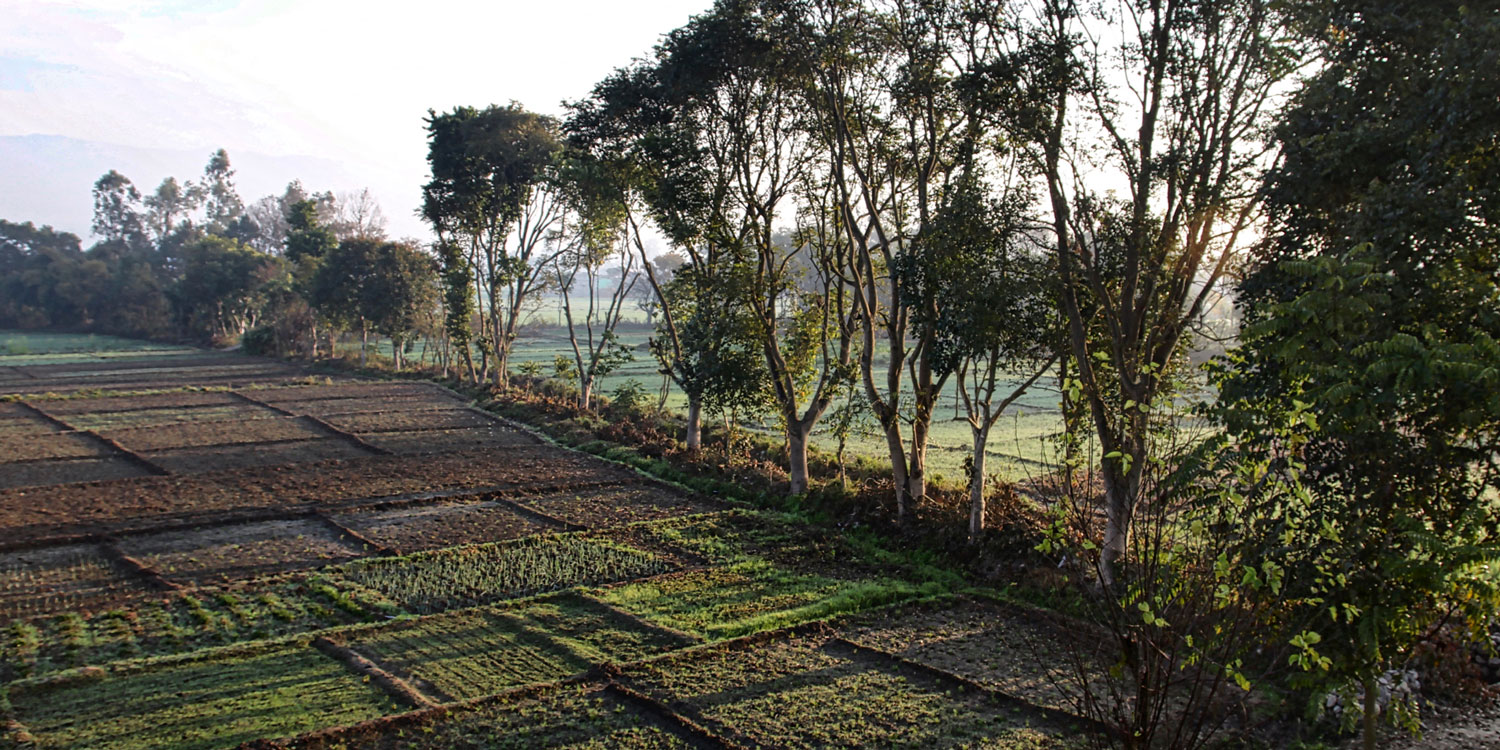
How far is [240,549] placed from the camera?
1419cm

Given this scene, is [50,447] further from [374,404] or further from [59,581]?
[59,581]

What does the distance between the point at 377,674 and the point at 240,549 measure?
20.6 feet

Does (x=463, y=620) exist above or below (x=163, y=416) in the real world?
below

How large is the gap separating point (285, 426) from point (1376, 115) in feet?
85.2

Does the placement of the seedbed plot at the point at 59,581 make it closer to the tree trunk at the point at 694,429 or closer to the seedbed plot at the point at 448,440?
the seedbed plot at the point at 448,440

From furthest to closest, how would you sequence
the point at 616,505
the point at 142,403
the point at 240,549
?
the point at 142,403
the point at 616,505
the point at 240,549

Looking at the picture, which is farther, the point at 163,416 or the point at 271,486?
the point at 163,416

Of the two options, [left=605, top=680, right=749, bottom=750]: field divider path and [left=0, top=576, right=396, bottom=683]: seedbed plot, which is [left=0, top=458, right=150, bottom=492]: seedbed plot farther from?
[left=605, top=680, right=749, bottom=750]: field divider path

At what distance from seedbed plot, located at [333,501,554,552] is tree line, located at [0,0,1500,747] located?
4459 millimetres

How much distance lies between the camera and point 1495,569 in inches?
184

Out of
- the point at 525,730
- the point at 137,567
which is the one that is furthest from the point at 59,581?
the point at 525,730

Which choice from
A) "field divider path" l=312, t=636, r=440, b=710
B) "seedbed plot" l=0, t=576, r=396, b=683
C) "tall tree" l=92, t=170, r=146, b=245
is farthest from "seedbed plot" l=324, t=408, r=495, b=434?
"tall tree" l=92, t=170, r=146, b=245

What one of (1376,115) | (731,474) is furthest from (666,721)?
(731,474)

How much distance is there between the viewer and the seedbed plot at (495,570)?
481 inches
